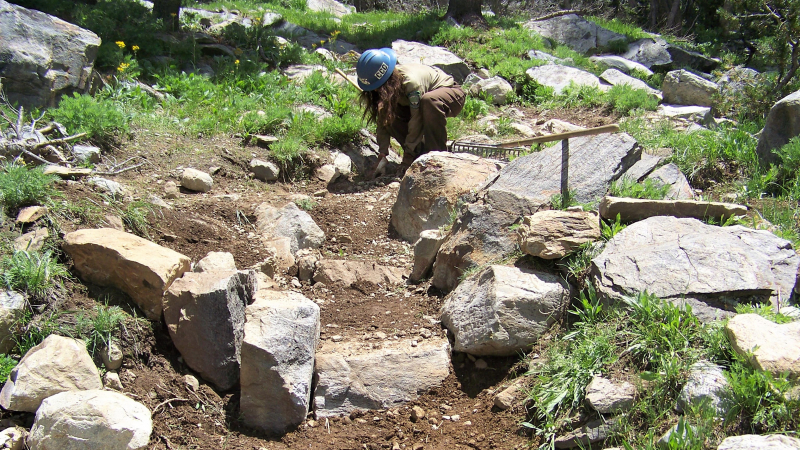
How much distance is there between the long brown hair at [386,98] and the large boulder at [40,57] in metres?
2.77

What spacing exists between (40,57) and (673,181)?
5.50 metres

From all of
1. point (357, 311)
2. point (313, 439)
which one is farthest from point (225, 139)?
point (313, 439)

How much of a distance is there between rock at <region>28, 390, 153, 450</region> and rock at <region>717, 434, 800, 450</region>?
2567 mm

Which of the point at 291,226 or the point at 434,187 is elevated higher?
the point at 434,187

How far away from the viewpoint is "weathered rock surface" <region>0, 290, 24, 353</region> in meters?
3.09

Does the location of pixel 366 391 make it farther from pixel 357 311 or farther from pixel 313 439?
pixel 357 311

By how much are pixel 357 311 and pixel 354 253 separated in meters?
1.01

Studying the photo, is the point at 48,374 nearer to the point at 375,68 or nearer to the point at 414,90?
the point at 375,68

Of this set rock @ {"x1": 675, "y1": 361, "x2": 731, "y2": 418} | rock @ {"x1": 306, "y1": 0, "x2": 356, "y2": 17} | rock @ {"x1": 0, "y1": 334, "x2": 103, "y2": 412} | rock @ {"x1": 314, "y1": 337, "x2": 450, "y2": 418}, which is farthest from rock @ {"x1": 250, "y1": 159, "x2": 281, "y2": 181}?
rock @ {"x1": 306, "y1": 0, "x2": 356, "y2": 17}

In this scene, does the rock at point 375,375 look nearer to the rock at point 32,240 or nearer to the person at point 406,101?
the rock at point 32,240

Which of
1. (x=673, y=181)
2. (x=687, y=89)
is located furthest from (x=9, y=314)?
(x=687, y=89)

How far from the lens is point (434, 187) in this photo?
4957 mm

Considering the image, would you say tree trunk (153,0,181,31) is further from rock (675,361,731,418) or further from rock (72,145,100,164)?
rock (675,361,731,418)

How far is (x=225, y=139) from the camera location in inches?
240
